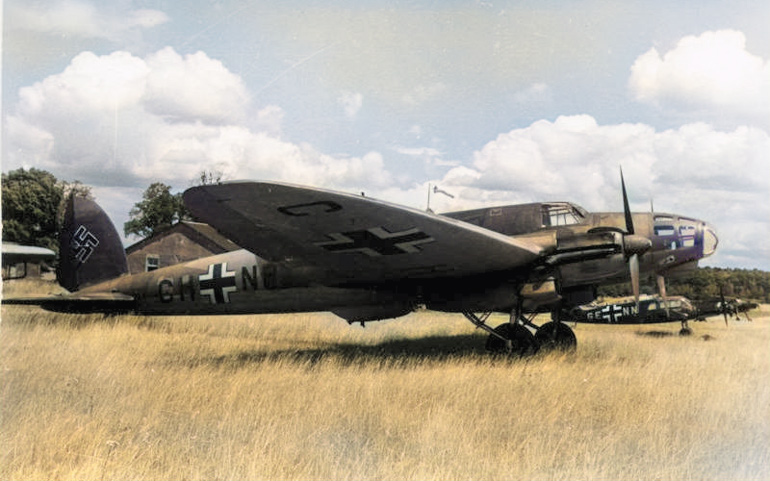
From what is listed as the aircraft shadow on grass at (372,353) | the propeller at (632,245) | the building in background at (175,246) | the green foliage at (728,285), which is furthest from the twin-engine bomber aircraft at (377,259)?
the building in background at (175,246)


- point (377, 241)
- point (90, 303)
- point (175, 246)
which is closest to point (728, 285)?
point (377, 241)

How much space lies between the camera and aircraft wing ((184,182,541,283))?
5477 millimetres

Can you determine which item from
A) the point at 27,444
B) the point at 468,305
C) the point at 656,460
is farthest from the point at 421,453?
the point at 468,305

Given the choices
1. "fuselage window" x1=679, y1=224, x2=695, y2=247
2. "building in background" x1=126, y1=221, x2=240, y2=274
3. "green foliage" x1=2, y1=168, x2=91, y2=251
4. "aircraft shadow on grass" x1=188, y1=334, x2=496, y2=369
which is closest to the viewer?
"aircraft shadow on grass" x1=188, y1=334, x2=496, y2=369

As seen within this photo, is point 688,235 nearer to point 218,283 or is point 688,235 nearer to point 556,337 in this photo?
point 556,337

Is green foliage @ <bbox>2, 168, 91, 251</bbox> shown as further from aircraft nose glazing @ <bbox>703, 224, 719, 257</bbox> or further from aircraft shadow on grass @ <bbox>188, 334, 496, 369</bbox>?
aircraft nose glazing @ <bbox>703, 224, 719, 257</bbox>

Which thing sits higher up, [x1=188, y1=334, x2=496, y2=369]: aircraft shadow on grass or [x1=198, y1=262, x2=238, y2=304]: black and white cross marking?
[x1=198, y1=262, x2=238, y2=304]: black and white cross marking

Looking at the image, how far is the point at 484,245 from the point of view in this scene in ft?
22.4

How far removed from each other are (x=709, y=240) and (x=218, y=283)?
7.92m

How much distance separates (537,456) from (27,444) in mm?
3820

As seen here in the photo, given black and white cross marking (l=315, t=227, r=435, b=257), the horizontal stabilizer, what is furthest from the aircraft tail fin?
black and white cross marking (l=315, t=227, r=435, b=257)

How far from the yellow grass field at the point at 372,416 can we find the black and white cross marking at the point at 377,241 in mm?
1568

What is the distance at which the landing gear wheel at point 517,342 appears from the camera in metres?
8.21

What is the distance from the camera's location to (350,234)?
645 centimetres
